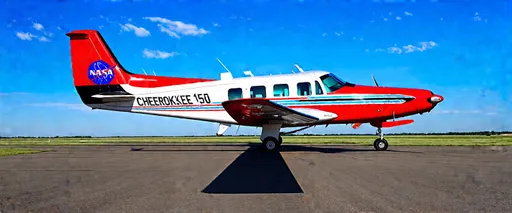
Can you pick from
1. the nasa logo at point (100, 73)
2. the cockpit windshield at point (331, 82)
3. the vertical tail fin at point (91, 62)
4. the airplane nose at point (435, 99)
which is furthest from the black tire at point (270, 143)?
the nasa logo at point (100, 73)

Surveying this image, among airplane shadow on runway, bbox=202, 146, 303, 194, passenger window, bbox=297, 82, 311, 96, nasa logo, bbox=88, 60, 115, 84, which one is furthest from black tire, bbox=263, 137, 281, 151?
nasa logo, bbox=88, 60, 115, 84

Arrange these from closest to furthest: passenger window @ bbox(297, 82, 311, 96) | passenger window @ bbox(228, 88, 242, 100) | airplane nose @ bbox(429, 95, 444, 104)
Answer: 1. airplane nose @ bbox(429, 95, 444, 104)
2. passenger window @ bbox(297, 82, 311, 96)
3. passenger window @ bbox(228, 88, 242, 100)

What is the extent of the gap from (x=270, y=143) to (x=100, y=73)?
8955 millimetres

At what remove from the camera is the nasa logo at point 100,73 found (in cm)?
1859

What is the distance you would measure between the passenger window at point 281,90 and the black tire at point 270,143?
1.97 metres

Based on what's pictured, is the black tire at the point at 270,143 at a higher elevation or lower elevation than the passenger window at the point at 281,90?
lower

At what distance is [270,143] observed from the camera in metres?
16.5

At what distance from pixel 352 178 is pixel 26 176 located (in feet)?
22.1

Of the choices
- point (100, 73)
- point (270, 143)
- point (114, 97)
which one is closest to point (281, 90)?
point (270, 143)

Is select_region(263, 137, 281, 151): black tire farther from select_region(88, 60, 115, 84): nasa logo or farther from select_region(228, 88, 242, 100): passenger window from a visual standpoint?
select_region(88, 60, 115, 84): nasa logo

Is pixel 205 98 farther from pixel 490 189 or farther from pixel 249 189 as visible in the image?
pixel 490 189

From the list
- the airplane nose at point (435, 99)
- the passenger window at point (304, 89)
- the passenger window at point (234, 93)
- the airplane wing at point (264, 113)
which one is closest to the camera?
the airplane wing at point (264, 113)

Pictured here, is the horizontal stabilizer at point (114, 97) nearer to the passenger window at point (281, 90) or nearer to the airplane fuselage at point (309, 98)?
the airplane fuselage at point (309, 98)

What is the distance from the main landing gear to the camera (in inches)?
650
